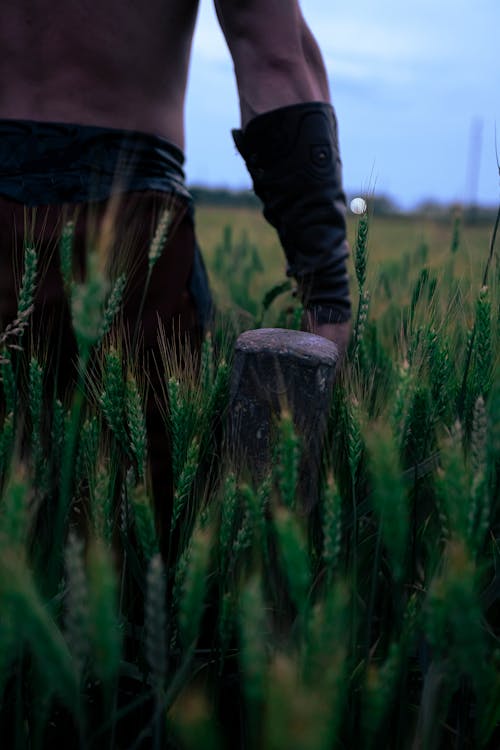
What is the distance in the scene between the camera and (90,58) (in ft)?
3.92

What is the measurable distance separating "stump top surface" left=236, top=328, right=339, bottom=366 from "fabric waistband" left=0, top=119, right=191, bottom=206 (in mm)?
411

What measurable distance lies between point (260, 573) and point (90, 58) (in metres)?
0.88

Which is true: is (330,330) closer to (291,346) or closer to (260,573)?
(291,346)

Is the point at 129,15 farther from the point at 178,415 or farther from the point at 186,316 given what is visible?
the point at 178,415

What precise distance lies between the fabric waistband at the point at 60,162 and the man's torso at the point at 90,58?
0.03m

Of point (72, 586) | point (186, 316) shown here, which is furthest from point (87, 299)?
point (186, 316)

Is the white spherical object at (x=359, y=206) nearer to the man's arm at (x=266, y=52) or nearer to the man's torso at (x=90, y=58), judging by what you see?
the man's arm at (x=266, y=52)

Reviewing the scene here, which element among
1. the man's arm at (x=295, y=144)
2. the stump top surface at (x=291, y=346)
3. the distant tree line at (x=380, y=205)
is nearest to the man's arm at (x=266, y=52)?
the man's arm at (x=295, y=144)

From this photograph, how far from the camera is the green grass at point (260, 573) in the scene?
46 cm

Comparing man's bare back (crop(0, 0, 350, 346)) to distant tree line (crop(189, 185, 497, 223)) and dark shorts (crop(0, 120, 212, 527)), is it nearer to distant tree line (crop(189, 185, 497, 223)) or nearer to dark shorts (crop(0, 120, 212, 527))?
dark shorts (crop(0, 120, 212, 527))

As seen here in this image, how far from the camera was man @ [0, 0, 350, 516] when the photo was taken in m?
1.16

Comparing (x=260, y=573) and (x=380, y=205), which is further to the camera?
(x=380, y=205)

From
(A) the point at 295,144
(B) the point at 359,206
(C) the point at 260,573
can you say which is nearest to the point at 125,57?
(A) the point at 295,144

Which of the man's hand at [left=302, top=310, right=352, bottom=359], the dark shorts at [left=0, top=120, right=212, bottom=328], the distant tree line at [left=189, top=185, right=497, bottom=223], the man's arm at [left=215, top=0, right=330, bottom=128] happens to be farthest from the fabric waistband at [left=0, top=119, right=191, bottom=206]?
the distant tree line at [left=189, top=185, right=497, bottom=223]
